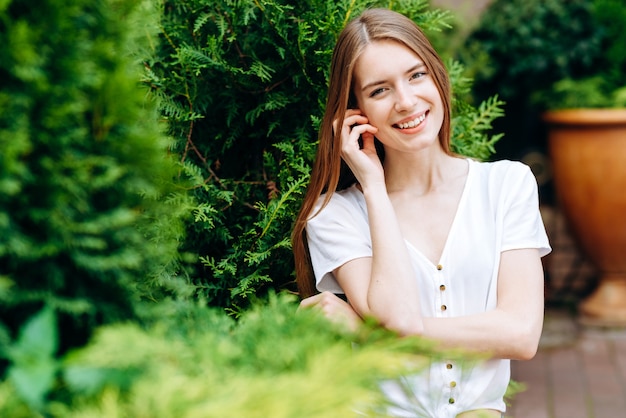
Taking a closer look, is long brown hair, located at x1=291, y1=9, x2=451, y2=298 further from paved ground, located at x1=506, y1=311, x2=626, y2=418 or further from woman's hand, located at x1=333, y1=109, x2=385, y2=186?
paved ground, located at x1=506, y1=311, x2=626, y2=418

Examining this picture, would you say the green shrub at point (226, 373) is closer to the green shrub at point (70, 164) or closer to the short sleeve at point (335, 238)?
the green shrub at point (70, 164)

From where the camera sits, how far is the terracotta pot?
4.61 metres

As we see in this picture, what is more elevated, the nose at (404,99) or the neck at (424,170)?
the nose at (404,99)

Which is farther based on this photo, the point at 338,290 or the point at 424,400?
the point at 338,290

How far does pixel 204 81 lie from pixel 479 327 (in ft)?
3.38

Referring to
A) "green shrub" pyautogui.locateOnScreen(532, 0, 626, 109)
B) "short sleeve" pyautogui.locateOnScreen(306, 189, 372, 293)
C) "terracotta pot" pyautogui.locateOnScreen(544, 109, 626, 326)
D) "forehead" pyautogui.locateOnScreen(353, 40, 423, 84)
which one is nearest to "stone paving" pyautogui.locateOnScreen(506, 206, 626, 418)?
"terracotta pot" pyautogui.locateOnScreen(544, 109, 626, 326)

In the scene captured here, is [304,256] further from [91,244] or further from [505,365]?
[91,244]

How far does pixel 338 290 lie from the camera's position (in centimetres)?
224

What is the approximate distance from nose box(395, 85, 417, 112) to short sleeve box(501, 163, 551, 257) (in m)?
0.33

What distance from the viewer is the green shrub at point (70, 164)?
1.13 metres

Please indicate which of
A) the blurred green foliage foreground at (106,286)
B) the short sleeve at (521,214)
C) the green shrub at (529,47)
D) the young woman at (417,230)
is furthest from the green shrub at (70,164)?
the green shrub at (529,47)

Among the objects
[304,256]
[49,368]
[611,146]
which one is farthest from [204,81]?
[611,146]

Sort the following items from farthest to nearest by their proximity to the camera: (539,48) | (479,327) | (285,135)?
(539,48), (285,135), (479,327)

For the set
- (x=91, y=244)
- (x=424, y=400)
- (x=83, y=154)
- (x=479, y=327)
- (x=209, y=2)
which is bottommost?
(x=424, y=400)
